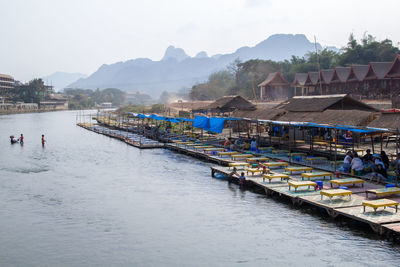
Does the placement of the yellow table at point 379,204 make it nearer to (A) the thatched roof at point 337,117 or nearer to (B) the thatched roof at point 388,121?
(B) the thatched roof at point 388,121

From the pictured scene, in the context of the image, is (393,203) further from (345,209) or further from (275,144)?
(275,144)

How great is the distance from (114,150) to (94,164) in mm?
7853

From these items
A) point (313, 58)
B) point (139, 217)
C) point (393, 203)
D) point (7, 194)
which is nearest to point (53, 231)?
point (139, 217)

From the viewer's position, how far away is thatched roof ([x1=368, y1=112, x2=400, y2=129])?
19186mm

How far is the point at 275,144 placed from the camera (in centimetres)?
3184

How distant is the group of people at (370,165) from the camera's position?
1930 centimetres

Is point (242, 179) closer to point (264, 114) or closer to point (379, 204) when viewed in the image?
point (379, 204)

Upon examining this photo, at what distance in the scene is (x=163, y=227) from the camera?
17031 millimetres

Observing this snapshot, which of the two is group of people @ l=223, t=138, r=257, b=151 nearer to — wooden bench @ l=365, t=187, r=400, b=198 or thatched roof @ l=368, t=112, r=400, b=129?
thatched roof @ l=368, t=112, r=400, b=129

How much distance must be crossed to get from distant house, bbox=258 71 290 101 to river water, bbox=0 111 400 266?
45.6m

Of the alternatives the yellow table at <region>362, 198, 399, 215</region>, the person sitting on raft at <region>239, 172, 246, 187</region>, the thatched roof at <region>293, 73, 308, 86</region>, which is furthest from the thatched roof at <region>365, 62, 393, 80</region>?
the yellow table at <region>362, 198, 399, 215</region>

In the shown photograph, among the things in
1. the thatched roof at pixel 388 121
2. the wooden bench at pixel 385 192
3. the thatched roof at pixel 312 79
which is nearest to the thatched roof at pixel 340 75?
the thatched roof at pixel 312 79

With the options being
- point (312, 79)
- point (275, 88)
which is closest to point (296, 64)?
point (275, 88)

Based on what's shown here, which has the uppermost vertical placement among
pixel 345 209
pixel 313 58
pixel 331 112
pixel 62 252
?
Answer: pixel 313 58
